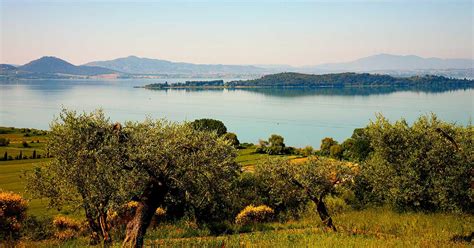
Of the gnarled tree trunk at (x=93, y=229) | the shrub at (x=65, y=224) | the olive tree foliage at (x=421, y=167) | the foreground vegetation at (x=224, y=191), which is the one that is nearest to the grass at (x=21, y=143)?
the foreground vegetation at (x=224, y=191)

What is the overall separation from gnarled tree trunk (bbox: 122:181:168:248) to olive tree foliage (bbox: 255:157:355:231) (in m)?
7.61

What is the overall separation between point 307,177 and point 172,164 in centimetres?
719

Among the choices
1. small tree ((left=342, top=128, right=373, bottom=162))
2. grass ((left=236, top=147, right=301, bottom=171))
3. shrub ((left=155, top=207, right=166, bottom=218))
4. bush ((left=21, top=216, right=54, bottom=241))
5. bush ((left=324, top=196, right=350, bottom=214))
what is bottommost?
grass ((left=236, top=147, right=301, bottom=171))

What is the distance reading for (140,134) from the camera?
14422 millimetres

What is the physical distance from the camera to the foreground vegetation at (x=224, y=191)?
12.9 metres

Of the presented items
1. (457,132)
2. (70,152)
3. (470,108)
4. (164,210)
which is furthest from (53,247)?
(470,108)

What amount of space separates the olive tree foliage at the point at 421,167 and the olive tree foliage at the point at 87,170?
48.6ft

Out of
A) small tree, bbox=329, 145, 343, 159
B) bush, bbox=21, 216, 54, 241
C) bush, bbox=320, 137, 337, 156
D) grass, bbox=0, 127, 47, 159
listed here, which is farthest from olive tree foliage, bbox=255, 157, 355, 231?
bush, bbox=320, 137, 337, 156

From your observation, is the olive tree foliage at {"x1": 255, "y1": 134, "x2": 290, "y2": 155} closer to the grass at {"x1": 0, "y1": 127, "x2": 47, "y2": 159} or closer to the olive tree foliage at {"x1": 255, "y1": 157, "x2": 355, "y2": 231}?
the grass at {"x1": 0, "y1": 127, "x2": 47, "y2": 159}

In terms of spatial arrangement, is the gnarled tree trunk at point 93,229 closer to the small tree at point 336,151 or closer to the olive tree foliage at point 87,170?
the olive tree foliage at point 87,170

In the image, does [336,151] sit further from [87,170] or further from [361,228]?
[87,170]

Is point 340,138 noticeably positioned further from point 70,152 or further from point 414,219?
point 70,152

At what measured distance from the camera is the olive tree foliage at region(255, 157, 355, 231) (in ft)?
57.1

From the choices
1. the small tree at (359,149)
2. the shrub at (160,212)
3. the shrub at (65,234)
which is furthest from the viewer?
the small tree at (359,149)
